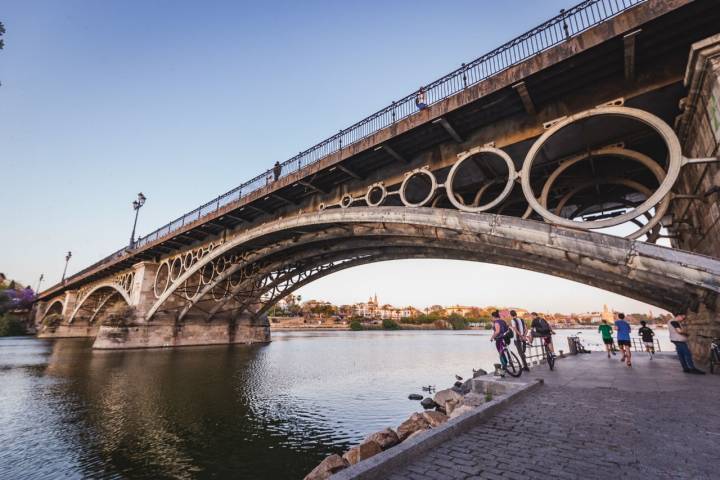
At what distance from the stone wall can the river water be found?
26.4ft

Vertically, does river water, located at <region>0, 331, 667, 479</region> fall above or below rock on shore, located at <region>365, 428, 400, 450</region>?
below

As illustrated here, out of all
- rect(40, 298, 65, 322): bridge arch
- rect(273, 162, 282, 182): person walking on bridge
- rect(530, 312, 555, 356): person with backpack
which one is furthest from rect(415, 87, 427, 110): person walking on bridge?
rect(40, 298, 65, 322): bridge arch

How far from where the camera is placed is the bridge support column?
25359 millimetres

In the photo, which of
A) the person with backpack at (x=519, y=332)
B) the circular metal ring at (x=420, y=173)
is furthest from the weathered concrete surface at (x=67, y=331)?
the person with backpack at (x=519, y=332)

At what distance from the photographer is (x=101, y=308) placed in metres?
47.9

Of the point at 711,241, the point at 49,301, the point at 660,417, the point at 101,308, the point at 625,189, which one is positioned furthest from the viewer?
the point at 49,301

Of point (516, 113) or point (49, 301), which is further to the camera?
→ point (49, 301)

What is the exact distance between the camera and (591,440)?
3.83 m

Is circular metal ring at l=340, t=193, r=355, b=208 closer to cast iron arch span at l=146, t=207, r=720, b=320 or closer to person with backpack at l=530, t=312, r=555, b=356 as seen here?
cast iron arch span at l=146, t=207, r=720, b=320

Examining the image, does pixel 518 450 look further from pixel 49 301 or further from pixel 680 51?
pixel 49 301

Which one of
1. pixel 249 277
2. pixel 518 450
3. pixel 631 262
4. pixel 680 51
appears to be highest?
pixel 680 51

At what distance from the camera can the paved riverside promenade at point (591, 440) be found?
9.87 feet

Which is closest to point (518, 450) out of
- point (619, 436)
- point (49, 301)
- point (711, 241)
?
point (619, 436)

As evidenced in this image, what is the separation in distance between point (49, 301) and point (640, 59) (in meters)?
85.4
